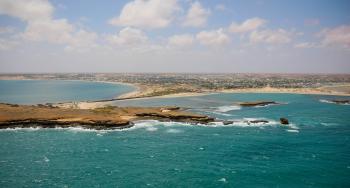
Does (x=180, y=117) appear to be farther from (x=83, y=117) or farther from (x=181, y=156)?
(x=181, y=156)

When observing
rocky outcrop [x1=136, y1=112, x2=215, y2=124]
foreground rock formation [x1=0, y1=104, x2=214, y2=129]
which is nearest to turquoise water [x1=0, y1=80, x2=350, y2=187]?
foreground rock formation [x1=0, y1=104, x2=214, y2=129]

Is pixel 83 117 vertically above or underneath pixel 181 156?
above

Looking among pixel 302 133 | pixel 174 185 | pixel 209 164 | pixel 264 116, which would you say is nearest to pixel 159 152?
Answer: pixel 209 164

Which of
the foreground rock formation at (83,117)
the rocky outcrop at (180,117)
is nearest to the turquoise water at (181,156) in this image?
the foreground rock formation at (83,117)

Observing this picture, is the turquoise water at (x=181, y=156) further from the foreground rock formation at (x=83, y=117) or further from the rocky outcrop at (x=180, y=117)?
the rocky outcrop at (x=180, y=117)

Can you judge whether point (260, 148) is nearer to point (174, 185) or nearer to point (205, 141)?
point (205, 141)

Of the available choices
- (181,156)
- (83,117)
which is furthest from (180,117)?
(181,156)
